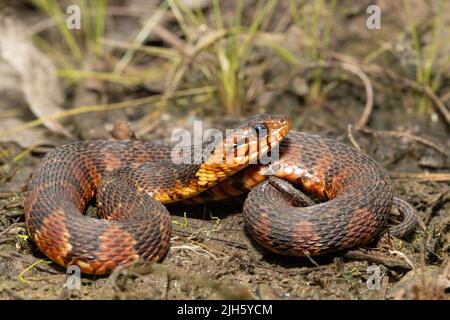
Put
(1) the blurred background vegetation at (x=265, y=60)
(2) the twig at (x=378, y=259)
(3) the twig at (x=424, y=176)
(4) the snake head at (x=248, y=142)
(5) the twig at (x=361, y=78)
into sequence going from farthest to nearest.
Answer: (1) the blurred background vegetation at (x=265, y=60) < (5) the twig at (x=361, y=78) < (3) the twig at (x=424, y=176) < (4) the snake head at (x=248, y=142) < (2) the twig at (x=378, y=259)

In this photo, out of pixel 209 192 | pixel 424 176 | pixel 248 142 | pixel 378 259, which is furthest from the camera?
pixel 424 176

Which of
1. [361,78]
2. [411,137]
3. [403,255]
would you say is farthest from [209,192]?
[361,78]

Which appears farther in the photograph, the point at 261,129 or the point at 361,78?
the point at 361,78

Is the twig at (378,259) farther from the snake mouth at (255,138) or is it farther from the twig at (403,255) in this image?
the snake mouth at (255,138)

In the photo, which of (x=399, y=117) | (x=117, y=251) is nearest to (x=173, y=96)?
(x=399, y=117)

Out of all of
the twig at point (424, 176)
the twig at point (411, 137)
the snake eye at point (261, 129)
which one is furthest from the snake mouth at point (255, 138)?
the twig at point (411, 137)

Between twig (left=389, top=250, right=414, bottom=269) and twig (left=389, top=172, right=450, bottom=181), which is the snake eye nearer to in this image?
twig (left=389, top=250, right=414, bottom=269)

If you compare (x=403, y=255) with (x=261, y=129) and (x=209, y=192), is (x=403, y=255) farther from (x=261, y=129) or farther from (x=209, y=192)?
(x=209, y=192)

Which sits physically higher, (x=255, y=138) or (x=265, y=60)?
(x=265, y=60)
